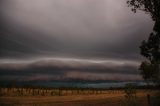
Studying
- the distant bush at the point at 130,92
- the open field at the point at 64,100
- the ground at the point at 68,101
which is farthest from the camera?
the open field at the point at 64,100

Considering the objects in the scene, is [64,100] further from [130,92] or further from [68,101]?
[130,92]

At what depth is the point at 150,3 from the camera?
122ft

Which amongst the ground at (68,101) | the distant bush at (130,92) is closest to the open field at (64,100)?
the ground at (68,101)

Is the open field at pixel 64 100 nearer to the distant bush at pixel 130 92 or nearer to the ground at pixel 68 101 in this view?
the ground at pixel 68 101

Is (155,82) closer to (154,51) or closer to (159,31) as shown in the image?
(159,31)

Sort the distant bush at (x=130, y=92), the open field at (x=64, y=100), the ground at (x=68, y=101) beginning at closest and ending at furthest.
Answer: the distant bush at (x=130, y=92) → the ground at (x=68, y=101) → the open field at (x=64, y=100)

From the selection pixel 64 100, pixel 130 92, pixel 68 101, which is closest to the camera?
pixel 130 92

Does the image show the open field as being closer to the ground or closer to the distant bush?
the ground

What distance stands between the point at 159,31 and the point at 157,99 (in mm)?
8909

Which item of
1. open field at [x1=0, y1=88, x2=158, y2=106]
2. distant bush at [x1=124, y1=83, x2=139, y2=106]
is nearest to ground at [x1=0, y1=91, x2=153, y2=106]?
open field at [x1=0, y1=88, x2=158, y2=106]

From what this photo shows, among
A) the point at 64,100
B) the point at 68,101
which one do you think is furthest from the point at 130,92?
the point at 64,100

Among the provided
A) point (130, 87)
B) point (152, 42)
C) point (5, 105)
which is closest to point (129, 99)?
point (130, 87)

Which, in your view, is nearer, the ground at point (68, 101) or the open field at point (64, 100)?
the ground at point (68, 101)

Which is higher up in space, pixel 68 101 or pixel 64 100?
pixel 64 100
